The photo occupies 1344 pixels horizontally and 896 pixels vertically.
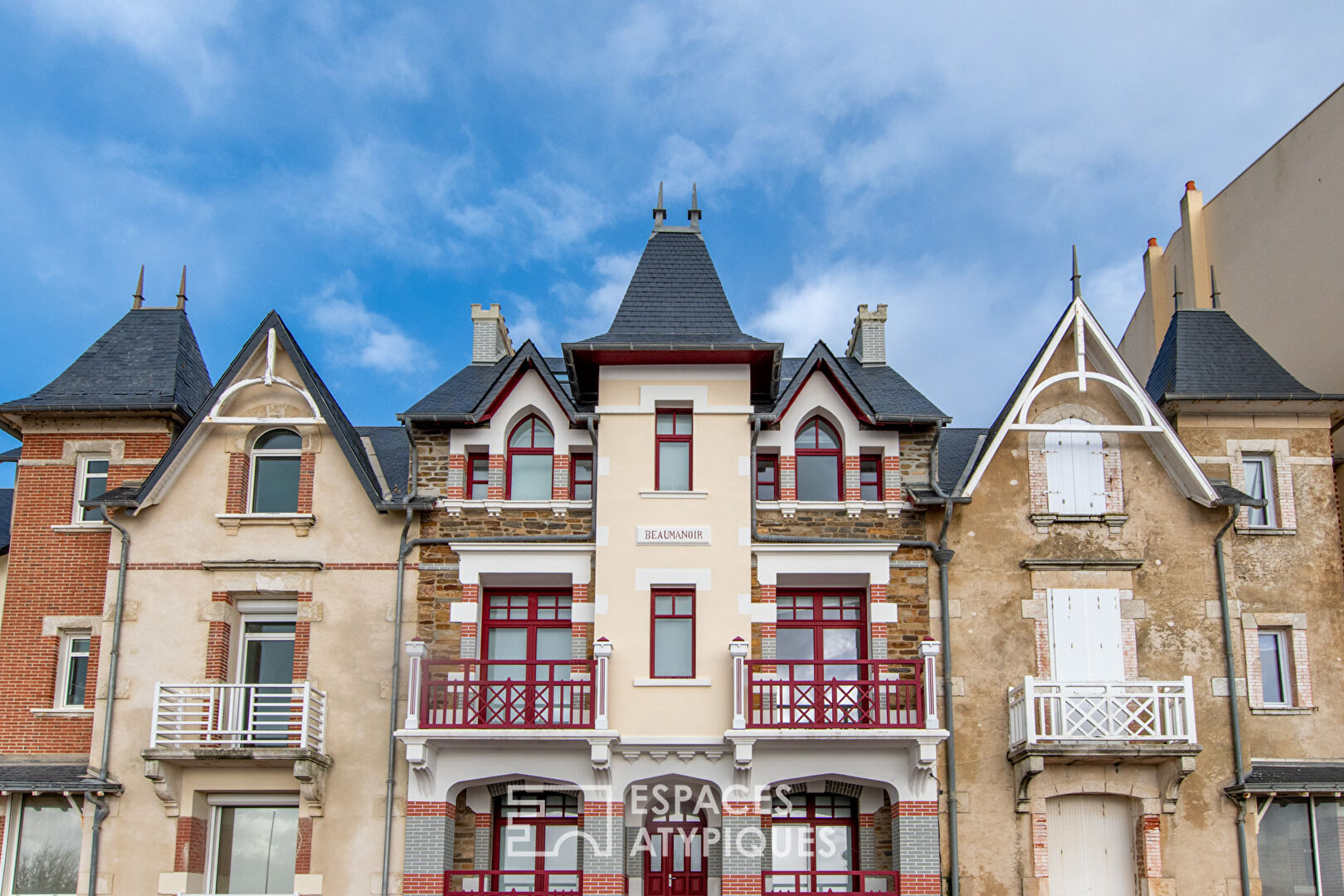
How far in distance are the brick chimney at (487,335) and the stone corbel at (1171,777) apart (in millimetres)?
12665

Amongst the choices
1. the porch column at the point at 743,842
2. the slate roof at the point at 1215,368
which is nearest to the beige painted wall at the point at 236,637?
the porch column at the point at 743,842

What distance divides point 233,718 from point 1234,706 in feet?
47.7

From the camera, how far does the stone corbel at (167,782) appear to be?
1919 cm

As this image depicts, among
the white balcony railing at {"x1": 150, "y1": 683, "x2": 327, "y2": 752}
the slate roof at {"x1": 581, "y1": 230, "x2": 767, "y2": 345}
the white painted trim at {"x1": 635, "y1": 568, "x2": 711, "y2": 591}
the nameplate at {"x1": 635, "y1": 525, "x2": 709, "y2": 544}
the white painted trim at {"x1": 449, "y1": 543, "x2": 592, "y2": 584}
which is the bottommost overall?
the white balcony railing at {"x1": 150, "y1": 683, "x2": 327, "y2": 752}

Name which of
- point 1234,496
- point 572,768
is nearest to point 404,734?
point 572,768

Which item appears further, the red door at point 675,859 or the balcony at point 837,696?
the red door at point 675,859

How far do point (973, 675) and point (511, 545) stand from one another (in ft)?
23.4

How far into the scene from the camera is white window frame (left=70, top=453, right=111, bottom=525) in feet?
71.5

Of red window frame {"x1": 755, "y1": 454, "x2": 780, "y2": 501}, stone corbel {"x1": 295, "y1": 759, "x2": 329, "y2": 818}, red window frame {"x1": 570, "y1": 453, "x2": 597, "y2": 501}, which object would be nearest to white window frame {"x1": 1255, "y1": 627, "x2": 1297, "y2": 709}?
red window frame {"x1": 755, "y1": 454, "x2": 780, "y2": 501}

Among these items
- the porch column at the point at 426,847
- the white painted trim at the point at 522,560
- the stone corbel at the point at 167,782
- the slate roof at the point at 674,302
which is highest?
the slate roof at the point at 674,302

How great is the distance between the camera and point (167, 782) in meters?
19.5

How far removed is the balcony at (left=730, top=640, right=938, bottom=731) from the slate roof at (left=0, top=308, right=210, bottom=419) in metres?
10.3

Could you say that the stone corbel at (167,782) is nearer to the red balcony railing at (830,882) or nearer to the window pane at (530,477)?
the window pane at (530,477)

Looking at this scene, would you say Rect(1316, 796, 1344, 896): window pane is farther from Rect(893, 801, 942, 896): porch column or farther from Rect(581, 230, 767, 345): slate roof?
Rect(581, 230, 767, 345): slate roof
